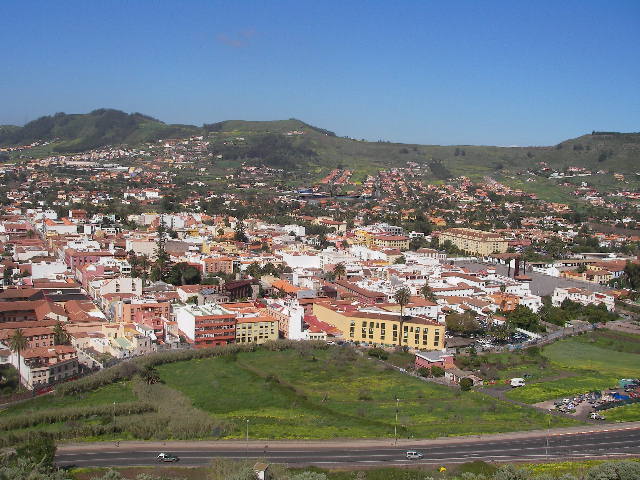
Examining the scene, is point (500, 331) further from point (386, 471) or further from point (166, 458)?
point (166, 458)

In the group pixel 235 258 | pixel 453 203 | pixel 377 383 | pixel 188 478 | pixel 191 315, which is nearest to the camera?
pixel 188 478

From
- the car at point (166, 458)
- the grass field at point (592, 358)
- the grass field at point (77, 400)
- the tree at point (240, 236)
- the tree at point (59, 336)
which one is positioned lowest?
the grass field at point (77, 400)

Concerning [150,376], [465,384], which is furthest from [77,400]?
[465,384]

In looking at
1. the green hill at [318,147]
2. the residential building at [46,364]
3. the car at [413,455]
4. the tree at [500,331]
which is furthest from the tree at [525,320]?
the green hill at [318,147]

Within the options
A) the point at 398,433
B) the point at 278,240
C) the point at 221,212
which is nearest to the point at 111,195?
the point at 221,212

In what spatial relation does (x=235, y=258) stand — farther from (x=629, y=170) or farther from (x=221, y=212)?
(x=629, y=170)

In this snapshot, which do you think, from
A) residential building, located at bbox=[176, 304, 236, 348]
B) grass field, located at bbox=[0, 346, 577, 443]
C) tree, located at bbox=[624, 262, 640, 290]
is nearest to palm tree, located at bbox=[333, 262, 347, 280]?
residential building, located at bbox=[176, 304, 236, 348]

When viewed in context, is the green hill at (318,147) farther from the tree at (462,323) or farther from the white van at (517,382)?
the white van at (517,382)
